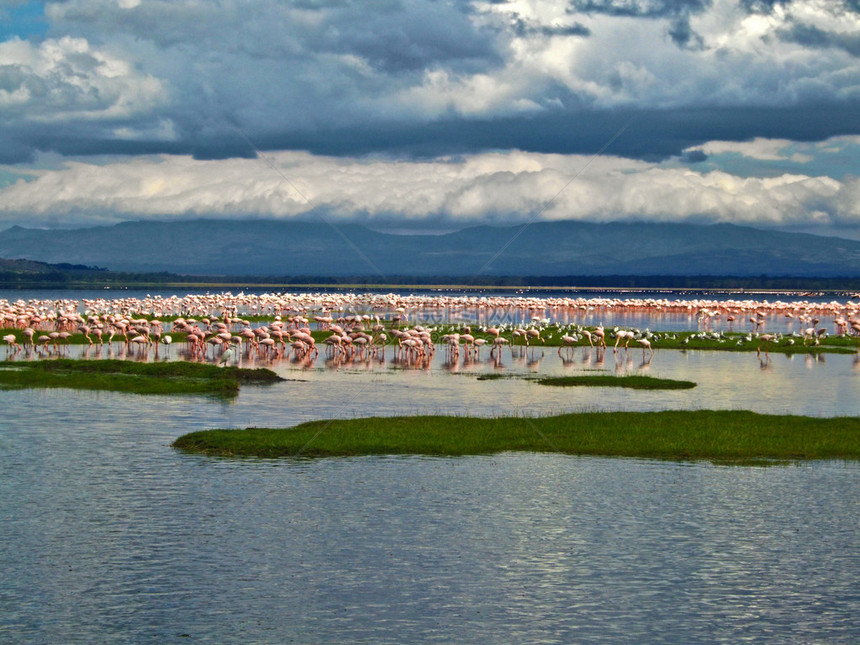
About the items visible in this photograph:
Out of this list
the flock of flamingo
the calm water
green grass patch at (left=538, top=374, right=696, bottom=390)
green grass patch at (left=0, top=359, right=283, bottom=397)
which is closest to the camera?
the calm water

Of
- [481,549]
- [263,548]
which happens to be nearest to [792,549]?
[481,549]

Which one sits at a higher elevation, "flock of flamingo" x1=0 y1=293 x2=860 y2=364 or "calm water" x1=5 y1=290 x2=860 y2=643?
"flock of flamingo" x1=0 y1=293 x2=860 y2=364

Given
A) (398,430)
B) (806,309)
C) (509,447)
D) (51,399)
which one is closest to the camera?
(509,447)

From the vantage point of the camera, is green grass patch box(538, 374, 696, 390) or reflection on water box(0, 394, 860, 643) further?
green grass patch box(538, 374, 696, 390)

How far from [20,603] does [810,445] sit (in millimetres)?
21720

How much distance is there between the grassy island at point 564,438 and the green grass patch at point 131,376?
1172 centimetres

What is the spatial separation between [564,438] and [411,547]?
39.8 feet

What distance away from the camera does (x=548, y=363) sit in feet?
189

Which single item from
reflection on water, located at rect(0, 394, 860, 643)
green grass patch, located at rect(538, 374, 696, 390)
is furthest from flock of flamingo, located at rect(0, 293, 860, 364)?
reflection on water, located at rect(0, 394, 860, 643)

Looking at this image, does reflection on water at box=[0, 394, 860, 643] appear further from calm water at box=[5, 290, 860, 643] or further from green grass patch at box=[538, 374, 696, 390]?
green grass patch at box=[538, 374, 696, 390]

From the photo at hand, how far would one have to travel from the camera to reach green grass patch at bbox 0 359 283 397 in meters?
42.8

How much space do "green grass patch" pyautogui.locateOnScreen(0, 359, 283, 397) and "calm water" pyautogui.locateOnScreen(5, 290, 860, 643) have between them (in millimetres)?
10806

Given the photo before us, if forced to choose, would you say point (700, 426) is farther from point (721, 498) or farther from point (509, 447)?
point (721, 498)

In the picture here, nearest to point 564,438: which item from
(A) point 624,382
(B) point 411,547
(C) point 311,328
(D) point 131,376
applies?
(B) point 411,547
